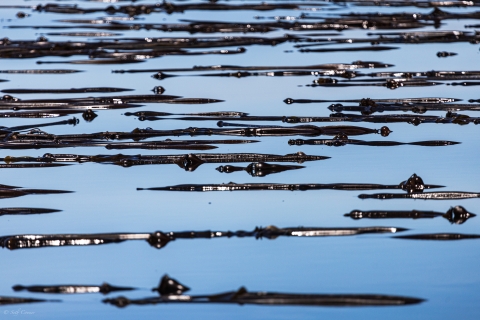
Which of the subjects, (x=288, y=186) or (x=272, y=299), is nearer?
(x=272, y=299)

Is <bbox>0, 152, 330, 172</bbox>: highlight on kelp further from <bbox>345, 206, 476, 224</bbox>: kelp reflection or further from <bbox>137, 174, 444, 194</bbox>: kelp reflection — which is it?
<bbox>345, 206, 476, 224</bbox>: kelp reflection

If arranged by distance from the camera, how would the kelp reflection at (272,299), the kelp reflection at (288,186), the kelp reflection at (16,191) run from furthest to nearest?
1. the kelp reflection at (16,191)
2. the kelp reflection at (288,186)
3. the kelp reflection at (272,299)

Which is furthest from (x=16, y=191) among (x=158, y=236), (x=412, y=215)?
(x=412, y=215)

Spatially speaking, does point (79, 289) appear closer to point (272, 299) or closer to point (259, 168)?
point (272, 299)

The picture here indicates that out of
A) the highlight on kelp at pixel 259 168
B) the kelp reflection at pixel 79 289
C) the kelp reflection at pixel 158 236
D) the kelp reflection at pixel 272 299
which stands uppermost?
the highlight on kelp at pixel 259 168

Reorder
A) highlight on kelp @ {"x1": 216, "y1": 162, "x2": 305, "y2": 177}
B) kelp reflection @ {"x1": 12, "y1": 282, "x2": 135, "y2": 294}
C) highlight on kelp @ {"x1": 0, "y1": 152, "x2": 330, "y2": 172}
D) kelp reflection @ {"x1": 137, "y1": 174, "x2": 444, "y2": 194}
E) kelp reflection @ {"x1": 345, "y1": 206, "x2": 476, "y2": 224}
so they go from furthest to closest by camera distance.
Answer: highlight on kelp @ {"x1": 0, "y1": 152, "x2": 330, "y2": 172} → highlight on kelp @ {"x1": 216, "y1": 162, "x2": 305, "y2": 177} → kelp reflection @ {"x1": 137, "y1": 174, "x2": 444, "y2": 194} → kelp reflection @ {"x1": 345, "y1": 206, "x2": 476, "y2": 224} → kelp reflection @ {"x1": 12, "y1": 282, "x2": 135, "y2": 294}

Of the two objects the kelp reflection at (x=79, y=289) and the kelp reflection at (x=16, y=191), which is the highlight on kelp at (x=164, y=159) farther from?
the kelp reflection at (x=79, y=289)

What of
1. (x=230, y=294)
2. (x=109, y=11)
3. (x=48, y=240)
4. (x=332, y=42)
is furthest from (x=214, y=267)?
(x=109, y=11)

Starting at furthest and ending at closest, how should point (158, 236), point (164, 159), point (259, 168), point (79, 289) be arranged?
1. point (164, 159)
2. point (259, 168)
3. point (158, 236)
4. point (79, 289)

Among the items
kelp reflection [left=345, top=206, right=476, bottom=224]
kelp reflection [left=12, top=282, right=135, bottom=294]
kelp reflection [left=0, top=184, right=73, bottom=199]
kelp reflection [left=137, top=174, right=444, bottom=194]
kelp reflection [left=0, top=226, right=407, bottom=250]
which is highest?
kelp reflection [left=137, top=174, right=444, bottom=194]

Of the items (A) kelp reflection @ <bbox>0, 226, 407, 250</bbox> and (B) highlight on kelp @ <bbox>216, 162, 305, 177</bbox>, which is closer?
(A) kelp reflection @ <bbox>0, 226, 407, 250</bbox>

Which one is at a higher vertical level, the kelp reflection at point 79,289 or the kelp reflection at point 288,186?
the kelp reflection at point 288,186

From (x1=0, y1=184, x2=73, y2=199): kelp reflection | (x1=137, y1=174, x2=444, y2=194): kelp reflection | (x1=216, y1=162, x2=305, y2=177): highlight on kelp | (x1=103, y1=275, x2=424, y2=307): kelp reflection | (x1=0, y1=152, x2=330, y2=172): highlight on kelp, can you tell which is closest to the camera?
(x1=103, y1=275, x2=424, y2=307): kelp reflection

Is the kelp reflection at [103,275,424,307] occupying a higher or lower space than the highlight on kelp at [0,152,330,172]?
lower
